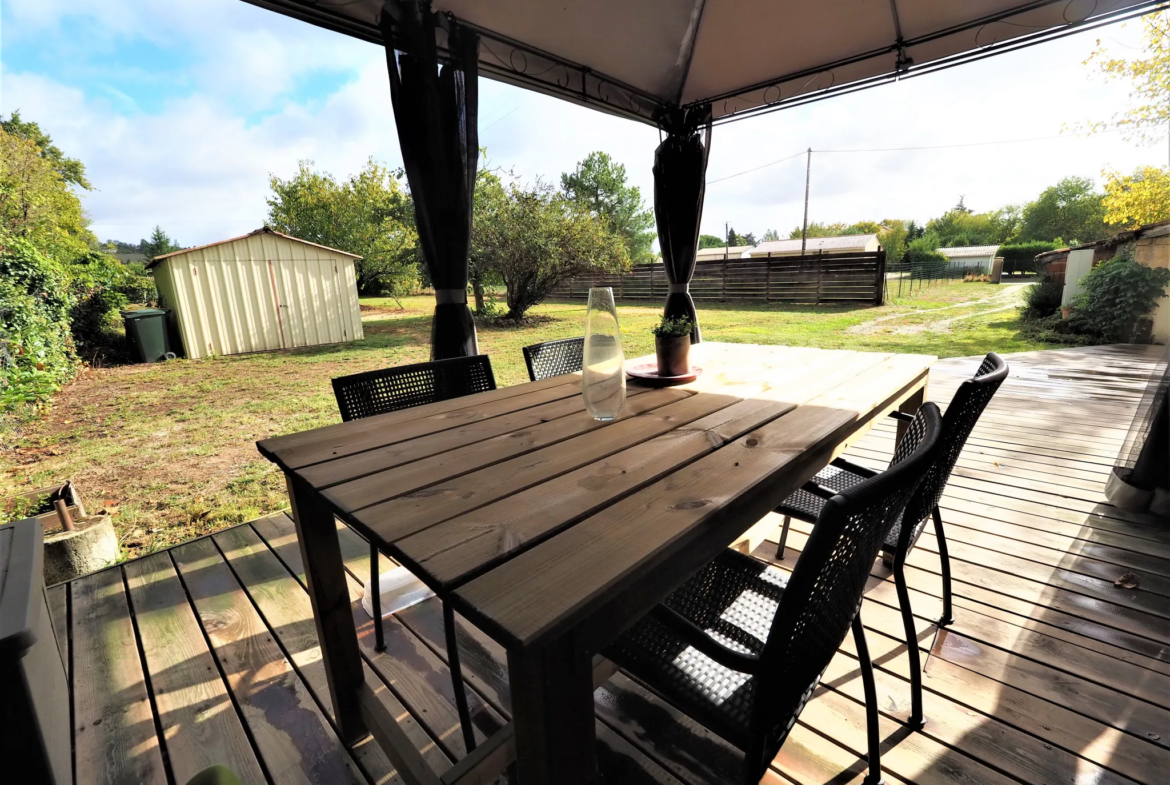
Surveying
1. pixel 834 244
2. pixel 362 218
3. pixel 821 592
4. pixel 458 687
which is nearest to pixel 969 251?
pixel 834 244

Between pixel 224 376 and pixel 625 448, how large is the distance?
6.10m

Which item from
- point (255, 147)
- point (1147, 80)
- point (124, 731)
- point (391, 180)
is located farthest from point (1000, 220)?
point (124, 731)

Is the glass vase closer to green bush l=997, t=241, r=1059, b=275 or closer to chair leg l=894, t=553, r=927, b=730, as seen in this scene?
chair leg l=894, t=553, r=927, b=730

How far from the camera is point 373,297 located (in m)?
12.7

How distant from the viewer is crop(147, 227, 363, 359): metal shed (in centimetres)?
649

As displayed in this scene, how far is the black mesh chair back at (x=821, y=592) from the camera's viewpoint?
1.73 ft

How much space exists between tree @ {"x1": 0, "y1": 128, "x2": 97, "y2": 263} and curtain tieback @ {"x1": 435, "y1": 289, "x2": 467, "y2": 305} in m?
4.91

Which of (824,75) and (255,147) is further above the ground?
(255,147)

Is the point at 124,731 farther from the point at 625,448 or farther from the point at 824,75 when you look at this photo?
the point at 824,75

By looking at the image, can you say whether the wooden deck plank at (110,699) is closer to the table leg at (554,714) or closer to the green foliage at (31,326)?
the table leg at (554,714)

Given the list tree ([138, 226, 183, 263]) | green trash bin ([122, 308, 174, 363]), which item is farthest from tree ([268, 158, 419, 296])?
tree ([138, 226, 183, 263])

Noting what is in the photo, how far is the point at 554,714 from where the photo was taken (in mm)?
528

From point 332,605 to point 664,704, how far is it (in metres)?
0.82

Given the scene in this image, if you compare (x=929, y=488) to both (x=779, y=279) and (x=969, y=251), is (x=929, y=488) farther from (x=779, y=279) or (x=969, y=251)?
(x=969, y=251)
